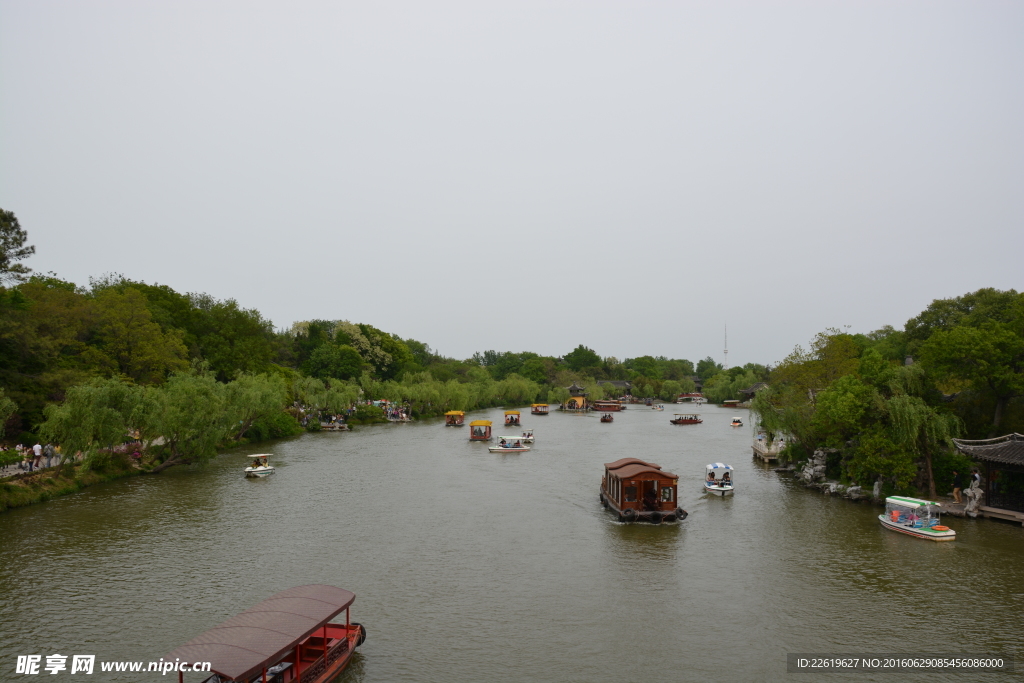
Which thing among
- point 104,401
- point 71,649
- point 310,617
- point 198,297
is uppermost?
point 198,297

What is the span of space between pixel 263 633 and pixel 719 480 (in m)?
24.0

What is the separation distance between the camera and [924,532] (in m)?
19.7

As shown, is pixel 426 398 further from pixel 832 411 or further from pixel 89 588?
pixel 89 588

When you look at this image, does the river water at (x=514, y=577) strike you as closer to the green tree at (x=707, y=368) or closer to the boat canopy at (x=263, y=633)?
the boat canopy at (x=263, y=633)

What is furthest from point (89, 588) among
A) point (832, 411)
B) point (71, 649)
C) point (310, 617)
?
point (832, 411)

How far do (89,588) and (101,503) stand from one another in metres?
→ 10.9

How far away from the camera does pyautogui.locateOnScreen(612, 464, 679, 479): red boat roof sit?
23.1 metres

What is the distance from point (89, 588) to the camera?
15586mm

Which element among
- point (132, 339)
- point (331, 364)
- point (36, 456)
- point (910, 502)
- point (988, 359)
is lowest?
point (910, 502)

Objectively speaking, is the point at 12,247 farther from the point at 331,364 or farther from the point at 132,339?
the point at 331,364

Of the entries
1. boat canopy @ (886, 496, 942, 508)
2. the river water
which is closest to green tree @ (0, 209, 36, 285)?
the river water

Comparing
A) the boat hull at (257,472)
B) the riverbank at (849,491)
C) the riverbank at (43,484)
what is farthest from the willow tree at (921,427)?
the riverbank at (43,484)

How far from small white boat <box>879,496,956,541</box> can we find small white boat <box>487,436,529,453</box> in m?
24.6

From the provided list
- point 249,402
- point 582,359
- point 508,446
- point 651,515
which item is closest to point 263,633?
point 651,515
